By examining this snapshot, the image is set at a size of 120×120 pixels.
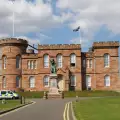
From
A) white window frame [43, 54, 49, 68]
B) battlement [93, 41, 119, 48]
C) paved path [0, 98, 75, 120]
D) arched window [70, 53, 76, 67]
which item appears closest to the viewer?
paved path [0, 98, 75, 120]

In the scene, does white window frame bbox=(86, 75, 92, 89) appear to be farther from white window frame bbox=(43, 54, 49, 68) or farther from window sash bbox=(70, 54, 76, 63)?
white window frame bbox=(43, 54, 49, 68)

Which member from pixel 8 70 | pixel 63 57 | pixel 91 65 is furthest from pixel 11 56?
pixel 91 65

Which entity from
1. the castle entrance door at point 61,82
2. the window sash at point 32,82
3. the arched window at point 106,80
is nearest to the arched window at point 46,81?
the window sash at point 32,82

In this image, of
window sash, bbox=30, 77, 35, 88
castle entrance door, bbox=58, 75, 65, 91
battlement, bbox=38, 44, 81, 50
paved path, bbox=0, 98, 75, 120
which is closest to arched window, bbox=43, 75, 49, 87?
window sash, bbox=30, 77, 35, 88

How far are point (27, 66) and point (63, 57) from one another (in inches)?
323

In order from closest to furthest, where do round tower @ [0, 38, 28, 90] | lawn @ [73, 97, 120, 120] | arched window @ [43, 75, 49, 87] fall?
lawn @ [73, 97, 120, 120], round tower @ [0, 38, 28, 90], arched window @ [43, 75, 49, 87]

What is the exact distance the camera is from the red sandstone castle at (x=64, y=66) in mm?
79562

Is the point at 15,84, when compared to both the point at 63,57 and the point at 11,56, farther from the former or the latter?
the point at 63,57

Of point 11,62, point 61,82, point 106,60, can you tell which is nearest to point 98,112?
point 61,82

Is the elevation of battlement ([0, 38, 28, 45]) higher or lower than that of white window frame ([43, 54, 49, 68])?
higher

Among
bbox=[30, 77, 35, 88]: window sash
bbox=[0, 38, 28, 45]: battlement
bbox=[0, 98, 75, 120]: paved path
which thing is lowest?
Result: bbox=[0, 98, 75, 120]: paved path

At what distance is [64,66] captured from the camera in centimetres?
8025

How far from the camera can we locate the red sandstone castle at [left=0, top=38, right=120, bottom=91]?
261 ft

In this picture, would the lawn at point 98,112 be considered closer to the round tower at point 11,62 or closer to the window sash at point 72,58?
the window sash at point 72,58
